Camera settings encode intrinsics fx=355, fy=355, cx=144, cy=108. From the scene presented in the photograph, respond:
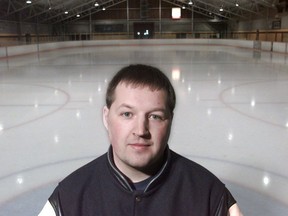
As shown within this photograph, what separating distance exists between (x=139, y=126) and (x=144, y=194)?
241mm

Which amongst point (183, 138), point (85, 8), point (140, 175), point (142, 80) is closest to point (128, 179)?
point (140, 175)

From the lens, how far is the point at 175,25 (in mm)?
43750

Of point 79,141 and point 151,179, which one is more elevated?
point 151,179

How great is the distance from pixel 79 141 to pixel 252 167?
2.16 meters

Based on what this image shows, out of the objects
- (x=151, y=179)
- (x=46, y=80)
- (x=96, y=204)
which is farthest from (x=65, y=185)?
(x=46, y=80)

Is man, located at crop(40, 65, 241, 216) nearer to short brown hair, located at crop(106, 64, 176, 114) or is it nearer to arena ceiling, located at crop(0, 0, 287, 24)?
short brown hair, located at crop(106, 64, 176, 114)

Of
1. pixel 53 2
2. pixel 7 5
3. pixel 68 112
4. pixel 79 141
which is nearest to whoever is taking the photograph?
pixel 79 141

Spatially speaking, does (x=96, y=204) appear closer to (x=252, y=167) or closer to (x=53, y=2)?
(x=252, y=167)

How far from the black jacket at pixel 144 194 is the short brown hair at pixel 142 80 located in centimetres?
22

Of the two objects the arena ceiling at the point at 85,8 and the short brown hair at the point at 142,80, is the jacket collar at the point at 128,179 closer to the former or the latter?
the short brown hair at the point at 142,80

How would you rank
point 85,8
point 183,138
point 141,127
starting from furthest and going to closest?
point 85,8
point 183,138
point 141,127

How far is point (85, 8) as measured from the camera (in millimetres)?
42406

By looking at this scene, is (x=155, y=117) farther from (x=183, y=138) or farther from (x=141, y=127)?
(x=183, y=138)

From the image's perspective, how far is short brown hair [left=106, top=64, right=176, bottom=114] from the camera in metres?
1.28
